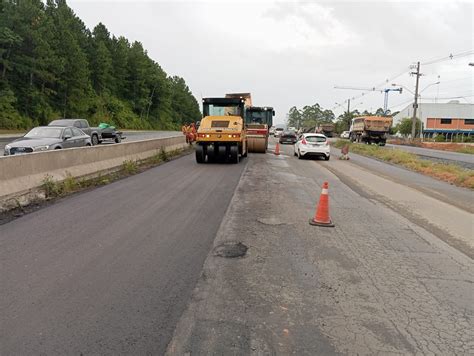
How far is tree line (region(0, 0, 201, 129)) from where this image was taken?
45938 millimetres

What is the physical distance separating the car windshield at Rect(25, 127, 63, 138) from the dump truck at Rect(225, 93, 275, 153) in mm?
12740

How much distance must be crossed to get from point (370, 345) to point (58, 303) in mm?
3050

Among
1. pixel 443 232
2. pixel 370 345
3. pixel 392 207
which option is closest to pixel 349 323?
pixel 370 345

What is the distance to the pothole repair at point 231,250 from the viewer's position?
5.63m

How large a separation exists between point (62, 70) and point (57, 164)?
47.8m

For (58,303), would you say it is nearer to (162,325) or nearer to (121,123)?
(162,325)

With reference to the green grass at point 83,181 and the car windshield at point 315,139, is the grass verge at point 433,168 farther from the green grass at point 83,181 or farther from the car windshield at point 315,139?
the green grass at point 83,181

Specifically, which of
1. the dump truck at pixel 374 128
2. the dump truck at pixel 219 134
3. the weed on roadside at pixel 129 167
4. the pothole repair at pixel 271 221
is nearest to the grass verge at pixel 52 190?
the weed on roadside at pixel 129 167

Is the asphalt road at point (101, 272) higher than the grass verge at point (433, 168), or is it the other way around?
the asphalt road at point (101, 272)

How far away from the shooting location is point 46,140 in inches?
561

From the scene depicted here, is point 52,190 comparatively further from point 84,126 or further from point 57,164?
point 84,126

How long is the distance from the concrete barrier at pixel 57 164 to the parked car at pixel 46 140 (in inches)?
87.7

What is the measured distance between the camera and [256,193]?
35.8 feet

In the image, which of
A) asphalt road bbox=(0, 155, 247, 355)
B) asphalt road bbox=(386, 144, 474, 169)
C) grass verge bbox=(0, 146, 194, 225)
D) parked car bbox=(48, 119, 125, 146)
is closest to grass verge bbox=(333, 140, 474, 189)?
asphalt road bbox=(386, 144, 474, 169)
